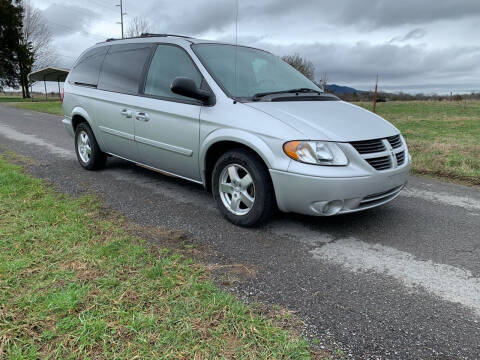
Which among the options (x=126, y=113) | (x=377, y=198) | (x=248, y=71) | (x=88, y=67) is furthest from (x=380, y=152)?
(x=88, y=67)

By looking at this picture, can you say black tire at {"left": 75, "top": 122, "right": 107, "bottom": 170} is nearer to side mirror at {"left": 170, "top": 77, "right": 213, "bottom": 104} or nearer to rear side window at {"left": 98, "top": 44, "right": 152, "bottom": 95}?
rear side window at {"left": 98, "top": 44, "right": 152, "bottom": 95}

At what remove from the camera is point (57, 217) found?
3627mm

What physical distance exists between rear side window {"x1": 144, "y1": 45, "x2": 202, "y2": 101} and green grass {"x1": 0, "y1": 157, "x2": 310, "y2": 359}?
173cm

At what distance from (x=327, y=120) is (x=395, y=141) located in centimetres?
81

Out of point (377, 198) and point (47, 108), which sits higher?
point (377, 198)

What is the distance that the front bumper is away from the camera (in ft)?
10.2

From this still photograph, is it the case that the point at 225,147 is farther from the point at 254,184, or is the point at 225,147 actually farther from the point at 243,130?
the point at 254,184

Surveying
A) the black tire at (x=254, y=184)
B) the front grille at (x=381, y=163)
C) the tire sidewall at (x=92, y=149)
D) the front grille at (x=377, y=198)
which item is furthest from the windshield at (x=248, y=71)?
the tire sidewall at (x=92, y=149)

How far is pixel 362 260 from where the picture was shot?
10.0ft

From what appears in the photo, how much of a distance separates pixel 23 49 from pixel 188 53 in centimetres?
4958

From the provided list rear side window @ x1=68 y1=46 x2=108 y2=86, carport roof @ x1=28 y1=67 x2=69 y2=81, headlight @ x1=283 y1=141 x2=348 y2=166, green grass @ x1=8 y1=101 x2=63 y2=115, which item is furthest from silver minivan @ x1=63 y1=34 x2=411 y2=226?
carport roof @ x1=28 y1=67 x2=69 y2=81

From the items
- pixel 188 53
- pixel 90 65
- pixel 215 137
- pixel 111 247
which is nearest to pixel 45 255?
pixel 111 247

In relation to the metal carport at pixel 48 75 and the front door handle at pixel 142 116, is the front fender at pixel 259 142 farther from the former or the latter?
the metal carport at pixel 48 75

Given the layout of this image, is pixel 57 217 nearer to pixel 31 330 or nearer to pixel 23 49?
pixel 31 330
